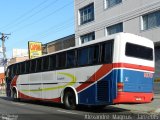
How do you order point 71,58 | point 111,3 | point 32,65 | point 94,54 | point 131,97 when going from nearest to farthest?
point 131,97
point 94,54
point 71,58
point 32,65
point 111,3

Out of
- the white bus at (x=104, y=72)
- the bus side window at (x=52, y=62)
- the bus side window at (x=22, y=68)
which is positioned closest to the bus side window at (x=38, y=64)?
the white bus at (x=104, y=72)

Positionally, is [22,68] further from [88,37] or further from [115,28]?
[88,37]

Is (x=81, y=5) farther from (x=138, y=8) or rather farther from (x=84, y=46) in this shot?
(x=84, y=46)

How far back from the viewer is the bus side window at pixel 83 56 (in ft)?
58.1

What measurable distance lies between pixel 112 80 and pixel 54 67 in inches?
222

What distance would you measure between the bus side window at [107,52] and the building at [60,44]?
78.1ft

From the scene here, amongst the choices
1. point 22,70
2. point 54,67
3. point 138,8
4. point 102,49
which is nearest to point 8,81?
point 22,70

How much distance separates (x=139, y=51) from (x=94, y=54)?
2089mm

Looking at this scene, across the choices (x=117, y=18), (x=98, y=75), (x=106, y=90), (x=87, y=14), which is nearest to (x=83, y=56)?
(x=98, y=75)

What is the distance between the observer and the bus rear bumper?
618 inches

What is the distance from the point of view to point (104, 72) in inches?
639

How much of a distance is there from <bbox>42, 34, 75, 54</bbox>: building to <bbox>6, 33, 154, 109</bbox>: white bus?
1972 cm

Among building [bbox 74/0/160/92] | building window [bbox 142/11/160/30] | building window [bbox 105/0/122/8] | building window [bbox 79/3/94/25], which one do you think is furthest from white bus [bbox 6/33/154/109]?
building window [bbox 79/3/94/25]

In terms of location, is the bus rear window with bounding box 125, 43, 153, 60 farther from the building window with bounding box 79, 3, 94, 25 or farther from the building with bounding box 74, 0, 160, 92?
the building window with bounding box 79, 3, 94, 25
